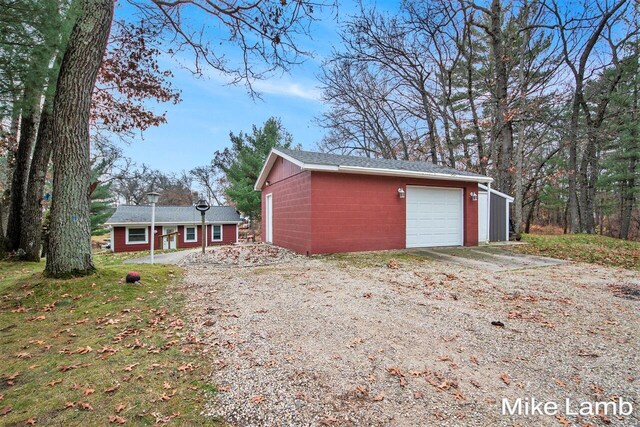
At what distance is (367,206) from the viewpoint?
28.0ft

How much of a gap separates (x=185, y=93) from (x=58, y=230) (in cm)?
572

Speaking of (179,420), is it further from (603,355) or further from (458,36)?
(458,36)

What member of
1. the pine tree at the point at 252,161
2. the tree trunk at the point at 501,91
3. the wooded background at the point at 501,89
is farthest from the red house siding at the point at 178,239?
the tree trunk at the point at 501,91

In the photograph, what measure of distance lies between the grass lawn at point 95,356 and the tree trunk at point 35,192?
3590 millimetres

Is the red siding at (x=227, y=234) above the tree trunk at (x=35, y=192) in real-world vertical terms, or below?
below

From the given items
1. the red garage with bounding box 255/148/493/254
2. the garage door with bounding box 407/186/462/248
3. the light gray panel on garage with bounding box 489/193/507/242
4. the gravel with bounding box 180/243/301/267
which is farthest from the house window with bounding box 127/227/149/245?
the light gray panel on garage with bounding box 489/193/507/242

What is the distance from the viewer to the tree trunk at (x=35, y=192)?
6938 millimetres

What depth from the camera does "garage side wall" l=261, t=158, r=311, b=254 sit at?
821 centimetres

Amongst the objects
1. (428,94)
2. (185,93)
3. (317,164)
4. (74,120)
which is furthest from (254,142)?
(74,120)

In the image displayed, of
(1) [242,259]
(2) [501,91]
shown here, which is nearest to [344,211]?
(1) [242,259]

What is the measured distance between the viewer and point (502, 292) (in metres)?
4.70

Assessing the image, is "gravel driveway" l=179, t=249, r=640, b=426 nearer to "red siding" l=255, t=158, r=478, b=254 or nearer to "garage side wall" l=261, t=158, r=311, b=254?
"red siding" l=255, t=158, r=478, b=254

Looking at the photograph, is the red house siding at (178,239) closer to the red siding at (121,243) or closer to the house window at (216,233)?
the red siding at (121,243)

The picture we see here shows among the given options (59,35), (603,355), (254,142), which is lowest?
(603,355)
